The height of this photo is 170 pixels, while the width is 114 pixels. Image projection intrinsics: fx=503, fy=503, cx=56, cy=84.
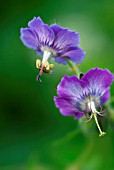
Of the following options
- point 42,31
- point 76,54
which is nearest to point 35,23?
point 42,31

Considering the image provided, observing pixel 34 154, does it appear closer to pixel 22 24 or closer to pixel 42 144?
pixel 42 144

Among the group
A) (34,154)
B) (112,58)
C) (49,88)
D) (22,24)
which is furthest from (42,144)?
(22,24)

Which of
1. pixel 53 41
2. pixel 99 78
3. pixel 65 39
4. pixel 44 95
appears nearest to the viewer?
pixel 99 78

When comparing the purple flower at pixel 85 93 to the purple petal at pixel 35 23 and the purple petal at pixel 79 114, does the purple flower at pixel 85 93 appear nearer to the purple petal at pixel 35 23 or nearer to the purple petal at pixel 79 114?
the purple petal at pixel 79 114

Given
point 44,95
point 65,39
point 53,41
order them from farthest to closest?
point 44,95 → point 53,41 → point 65,39

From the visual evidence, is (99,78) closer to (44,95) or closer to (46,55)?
(46,55)

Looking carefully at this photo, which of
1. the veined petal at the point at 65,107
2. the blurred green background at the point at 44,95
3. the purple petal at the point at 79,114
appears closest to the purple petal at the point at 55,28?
the veined petal at the point at 65,107

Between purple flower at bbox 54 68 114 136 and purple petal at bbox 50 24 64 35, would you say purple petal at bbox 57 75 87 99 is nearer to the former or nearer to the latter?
purple flower at bbox 54 68 114 136

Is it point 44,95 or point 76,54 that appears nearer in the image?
point 76,54
